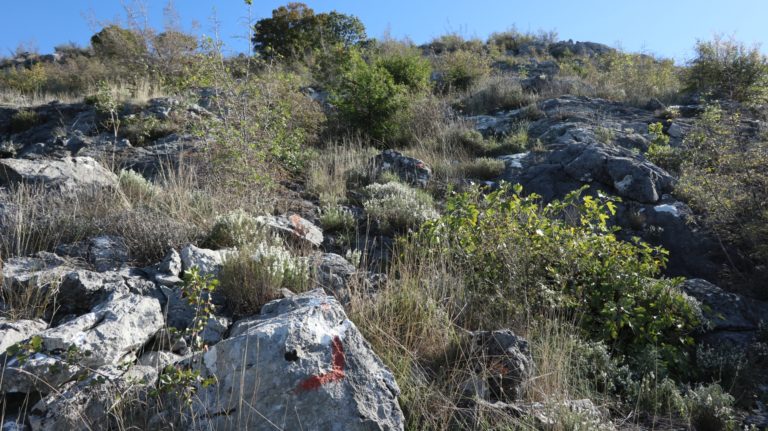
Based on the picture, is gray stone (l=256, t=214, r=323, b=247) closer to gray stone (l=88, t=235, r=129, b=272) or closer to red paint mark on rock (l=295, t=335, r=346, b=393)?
gray stone (l=88, t=235, r=129, b=272)

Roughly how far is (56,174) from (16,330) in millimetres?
3727

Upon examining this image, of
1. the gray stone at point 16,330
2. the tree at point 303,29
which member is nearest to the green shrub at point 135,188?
the gray stone at point 16,330

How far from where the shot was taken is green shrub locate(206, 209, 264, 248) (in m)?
4.60

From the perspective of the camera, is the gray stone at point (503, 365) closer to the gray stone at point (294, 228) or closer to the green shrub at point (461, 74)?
the gray stone at point (294, 228)

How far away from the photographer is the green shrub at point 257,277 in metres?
3.78

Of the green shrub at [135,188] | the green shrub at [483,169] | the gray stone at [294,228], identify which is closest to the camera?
the gray stone at [294,228]

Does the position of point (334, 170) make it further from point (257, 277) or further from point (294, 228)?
point (257, 277)

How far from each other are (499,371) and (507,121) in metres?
8.49

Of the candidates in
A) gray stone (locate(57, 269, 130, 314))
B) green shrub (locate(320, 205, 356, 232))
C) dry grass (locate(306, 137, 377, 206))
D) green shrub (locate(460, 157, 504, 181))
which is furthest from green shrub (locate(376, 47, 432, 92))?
gray stone (locate(57, 269, 130, 314))

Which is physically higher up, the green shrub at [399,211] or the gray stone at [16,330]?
Result: the green shrub at [399,211]

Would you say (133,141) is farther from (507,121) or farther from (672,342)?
(672,342)

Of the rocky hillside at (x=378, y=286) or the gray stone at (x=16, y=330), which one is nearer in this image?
the rocky hillside at (x=378, y=286)

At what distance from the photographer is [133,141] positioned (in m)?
A: 10.1

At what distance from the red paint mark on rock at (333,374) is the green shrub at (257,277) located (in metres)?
1.23
